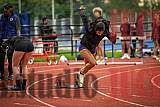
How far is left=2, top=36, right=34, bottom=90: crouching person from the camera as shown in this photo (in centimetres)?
1170

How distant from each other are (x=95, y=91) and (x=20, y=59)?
6.10ft

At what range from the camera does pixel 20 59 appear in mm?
11797

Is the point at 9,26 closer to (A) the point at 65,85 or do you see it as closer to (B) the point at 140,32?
(A) the point at 65,85

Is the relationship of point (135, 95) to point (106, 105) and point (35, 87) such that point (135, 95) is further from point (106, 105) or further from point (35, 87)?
point (35, 87)

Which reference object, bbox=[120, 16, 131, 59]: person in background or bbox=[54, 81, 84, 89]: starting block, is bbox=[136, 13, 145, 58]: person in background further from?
bbox=[54, 81, 84, 89]: starting block

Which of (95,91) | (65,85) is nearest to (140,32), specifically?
(65,85)

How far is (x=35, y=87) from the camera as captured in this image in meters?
12.4

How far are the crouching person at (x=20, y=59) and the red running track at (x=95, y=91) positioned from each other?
0.29 m

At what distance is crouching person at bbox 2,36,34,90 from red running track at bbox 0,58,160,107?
29 centimetres

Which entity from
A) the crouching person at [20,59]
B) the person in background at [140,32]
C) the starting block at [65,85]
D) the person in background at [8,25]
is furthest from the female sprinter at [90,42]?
the person in background at [140,32]

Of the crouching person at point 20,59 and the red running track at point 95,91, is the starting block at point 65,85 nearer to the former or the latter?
the red running track at point 95,91

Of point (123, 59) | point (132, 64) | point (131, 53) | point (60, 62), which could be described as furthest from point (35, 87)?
point (131, 53)

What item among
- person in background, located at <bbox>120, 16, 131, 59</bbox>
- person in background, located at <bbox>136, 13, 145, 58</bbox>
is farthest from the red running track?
person in background, located at <bbox>136, 13, 145, 58</bbox>

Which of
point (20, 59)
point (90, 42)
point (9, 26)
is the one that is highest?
point (9, 26)
